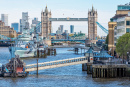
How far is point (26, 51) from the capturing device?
317 feet

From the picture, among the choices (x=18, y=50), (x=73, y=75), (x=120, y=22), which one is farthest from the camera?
(x=18, y=50)

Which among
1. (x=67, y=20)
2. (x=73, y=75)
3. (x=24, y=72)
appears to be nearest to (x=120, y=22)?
(x=73, y=75)

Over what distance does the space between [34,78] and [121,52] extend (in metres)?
14.1

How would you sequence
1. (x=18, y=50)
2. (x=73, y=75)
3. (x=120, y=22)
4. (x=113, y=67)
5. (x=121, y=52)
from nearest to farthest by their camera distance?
(x=113, y=67) → (x=73, y=75) → (x=121, y=52) → (x=120, y=22) → (x=18, y=50)

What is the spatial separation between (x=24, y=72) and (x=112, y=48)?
2907 centimetres

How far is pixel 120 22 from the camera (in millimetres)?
69312

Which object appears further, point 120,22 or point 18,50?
point 18,50

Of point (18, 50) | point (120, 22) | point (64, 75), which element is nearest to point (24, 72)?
point (64, 75)

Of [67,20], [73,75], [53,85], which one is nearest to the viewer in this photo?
[53,85]

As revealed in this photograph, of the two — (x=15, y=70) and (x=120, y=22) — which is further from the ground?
(x=120, y=22)

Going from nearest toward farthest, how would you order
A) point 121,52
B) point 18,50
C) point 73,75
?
1. point 73,75
2. point 121,52
3. point 18,50

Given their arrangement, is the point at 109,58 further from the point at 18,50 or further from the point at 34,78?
the point at 18,50

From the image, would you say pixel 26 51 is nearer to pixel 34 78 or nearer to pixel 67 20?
pixel 34 78

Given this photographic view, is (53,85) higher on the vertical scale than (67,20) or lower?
lower
